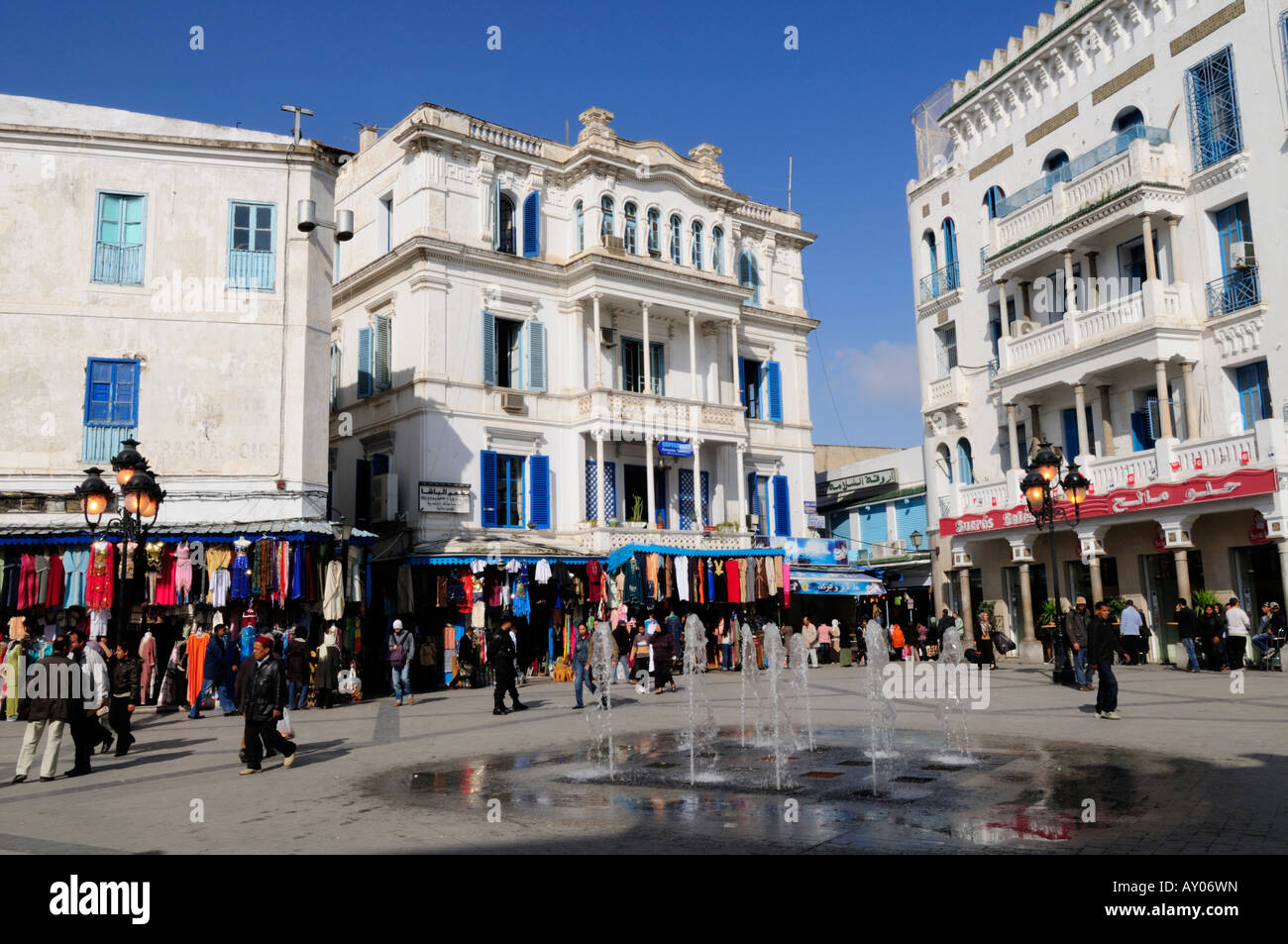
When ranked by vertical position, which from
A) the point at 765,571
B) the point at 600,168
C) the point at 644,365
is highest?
the point at 600,168

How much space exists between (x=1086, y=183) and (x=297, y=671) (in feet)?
77.1

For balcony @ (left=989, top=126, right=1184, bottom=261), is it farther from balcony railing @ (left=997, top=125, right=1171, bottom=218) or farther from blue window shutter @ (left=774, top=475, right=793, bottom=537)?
blue window shutter @ (left=774, top=475, right=793, bottom=537)

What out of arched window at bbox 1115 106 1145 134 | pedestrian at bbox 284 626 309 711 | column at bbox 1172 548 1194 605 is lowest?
pedestrian at bbox 284 626 309 711

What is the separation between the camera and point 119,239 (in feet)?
71.2

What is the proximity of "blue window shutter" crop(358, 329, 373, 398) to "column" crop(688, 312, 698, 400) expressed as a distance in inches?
403

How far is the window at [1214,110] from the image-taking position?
23688 mm

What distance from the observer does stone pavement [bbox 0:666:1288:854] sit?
754 cm

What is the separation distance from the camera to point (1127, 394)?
26.2 m

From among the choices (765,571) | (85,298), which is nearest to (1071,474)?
(765,571)

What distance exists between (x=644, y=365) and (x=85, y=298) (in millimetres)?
15883

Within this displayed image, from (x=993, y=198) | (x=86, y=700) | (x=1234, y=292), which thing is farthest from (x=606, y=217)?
(x=86, y=700)

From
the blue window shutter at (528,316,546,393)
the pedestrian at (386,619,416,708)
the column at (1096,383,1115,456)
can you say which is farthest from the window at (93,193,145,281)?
the column at (1096,383,1115,456)

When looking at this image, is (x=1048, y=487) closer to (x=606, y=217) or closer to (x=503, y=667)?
(x=503, y=667)

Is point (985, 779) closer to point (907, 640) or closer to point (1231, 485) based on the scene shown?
point (1231, 485)
